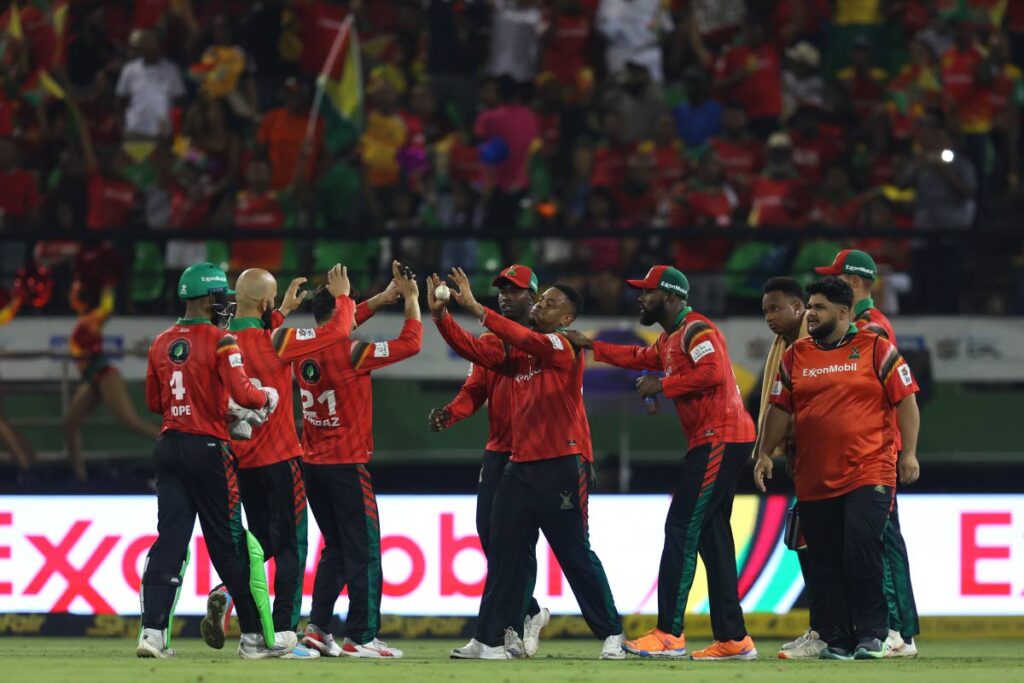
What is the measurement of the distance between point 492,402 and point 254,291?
1.62 metres

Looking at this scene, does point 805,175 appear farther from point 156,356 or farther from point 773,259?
point 156,356

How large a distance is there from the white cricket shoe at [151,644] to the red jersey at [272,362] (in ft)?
3.88

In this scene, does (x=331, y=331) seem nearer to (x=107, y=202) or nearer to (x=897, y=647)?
(x=897, y=647)

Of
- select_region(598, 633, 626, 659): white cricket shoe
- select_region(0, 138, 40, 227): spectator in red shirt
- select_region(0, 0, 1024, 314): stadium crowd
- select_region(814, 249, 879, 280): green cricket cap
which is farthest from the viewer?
select_region(0, 138, 40, 227): spectator in red shirt

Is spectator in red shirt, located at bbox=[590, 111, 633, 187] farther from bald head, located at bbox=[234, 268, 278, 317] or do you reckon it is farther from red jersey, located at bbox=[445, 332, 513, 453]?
bald head, located at bbox=[234, 268, 278, 317]

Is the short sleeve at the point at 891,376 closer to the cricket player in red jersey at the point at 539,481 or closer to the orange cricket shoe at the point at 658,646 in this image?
the cricket player in red jersey at the point at 539,481

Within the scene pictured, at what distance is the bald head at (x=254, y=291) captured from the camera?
1034 cm

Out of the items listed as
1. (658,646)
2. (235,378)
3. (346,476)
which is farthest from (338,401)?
(658,646)

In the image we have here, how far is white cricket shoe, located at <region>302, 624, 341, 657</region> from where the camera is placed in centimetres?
1063

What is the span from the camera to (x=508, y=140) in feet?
58.1

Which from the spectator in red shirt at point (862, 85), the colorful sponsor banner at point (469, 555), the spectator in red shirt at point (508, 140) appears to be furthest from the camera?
the spectator in red shirt at point (862, 85)

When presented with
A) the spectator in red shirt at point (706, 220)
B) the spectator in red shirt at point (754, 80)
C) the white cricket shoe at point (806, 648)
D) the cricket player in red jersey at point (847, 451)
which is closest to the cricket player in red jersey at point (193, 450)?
the cricket player in red jersey at point (847, 451)

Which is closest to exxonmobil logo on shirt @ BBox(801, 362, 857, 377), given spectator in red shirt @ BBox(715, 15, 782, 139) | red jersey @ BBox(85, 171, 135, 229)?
spectator in red shirt @ BBox(715, 15, 782, 139)

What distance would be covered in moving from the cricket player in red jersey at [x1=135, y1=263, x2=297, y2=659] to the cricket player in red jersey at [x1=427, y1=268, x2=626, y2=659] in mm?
1221
